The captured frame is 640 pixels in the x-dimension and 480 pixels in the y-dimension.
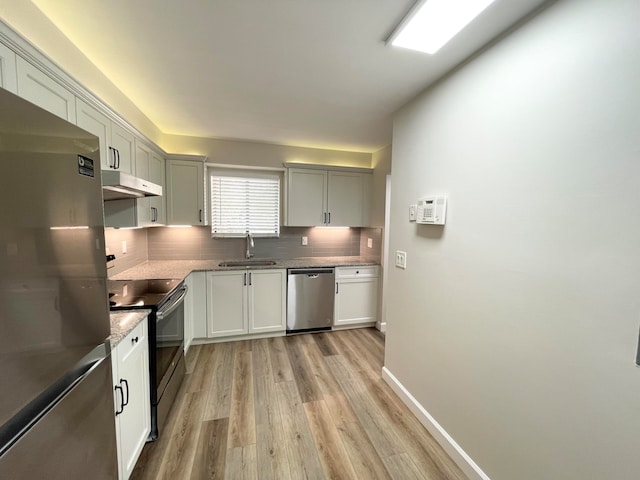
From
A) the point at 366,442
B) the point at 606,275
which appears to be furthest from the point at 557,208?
the point at 366,442

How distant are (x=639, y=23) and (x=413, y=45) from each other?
914 mm

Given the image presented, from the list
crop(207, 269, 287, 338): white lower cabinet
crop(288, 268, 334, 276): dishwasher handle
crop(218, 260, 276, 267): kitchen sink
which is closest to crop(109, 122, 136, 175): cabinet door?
crop(207, 269, 287, 338): white lower cabinet

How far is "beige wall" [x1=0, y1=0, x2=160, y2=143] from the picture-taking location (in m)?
1.22

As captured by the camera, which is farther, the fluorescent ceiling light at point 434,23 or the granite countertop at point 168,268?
the granite countertop at point 168,268

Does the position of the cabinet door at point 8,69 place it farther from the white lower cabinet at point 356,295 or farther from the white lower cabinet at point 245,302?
the white lower cabinet at point 356,295

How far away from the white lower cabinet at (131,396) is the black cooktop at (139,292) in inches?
6.7

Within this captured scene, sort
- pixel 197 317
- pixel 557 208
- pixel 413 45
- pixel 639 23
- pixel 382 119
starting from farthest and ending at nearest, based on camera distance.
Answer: pixel 197 317 → pixel 382 119 → pixel 413 45 → pixel 557 208 → pixel 639 23

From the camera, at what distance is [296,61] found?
174 centimetres

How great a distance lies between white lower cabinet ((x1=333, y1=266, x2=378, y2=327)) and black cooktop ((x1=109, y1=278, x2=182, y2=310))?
1.98m

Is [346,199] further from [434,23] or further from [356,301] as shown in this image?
[434,23]

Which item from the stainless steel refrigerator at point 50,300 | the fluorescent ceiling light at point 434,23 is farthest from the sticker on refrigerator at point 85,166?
the fluorescent ceiling light at point 434,23

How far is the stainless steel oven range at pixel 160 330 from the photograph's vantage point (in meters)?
1.73

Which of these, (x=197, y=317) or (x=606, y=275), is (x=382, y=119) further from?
(x=197, y=317)

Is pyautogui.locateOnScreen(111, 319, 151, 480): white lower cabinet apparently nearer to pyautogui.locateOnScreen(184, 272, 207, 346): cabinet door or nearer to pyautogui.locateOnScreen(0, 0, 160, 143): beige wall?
pyautogui.locateOnScreen(184, 272, 207, 346): cabinet door
